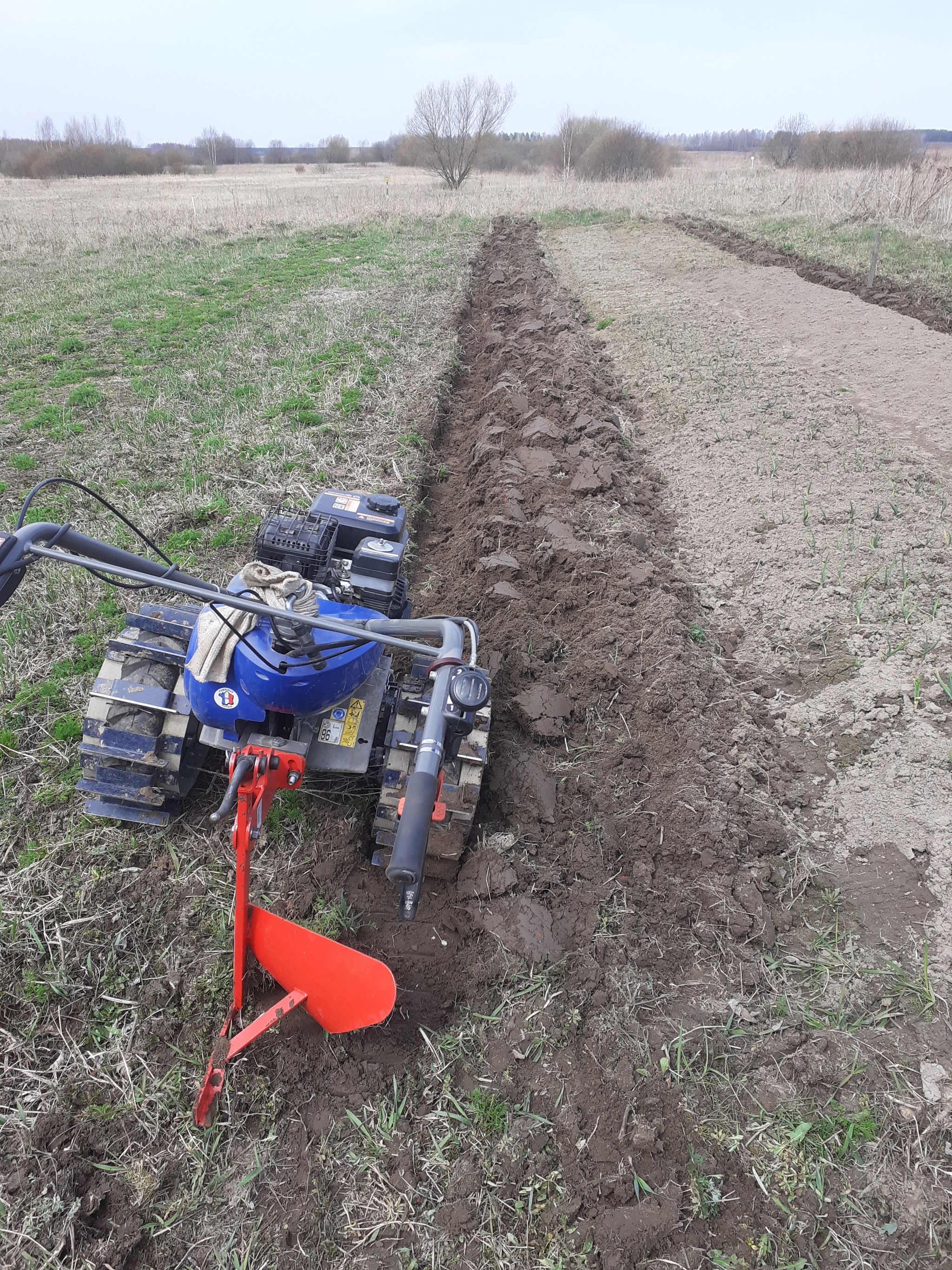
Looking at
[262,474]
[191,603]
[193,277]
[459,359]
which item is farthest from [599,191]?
[191,603]

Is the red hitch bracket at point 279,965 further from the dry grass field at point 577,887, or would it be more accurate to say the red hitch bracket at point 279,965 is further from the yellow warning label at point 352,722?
the yellow warning label at point 352,722

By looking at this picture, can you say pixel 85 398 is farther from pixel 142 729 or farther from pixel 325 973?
pixel 325 973

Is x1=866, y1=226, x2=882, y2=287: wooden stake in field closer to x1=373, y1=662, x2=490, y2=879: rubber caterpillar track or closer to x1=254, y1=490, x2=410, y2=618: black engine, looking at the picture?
x1=254, y1=490, x2=410, y2=618: black engine

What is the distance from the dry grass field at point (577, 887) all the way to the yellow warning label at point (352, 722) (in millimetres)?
580

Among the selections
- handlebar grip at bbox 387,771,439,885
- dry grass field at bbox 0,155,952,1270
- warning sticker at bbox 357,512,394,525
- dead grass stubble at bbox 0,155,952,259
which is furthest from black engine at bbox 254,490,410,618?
dead grass stubble at bbox 0,155,952,259

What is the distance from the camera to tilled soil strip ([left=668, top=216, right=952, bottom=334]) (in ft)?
39.0

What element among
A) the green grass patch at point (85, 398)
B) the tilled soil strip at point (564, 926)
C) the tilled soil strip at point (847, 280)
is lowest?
the tilled soil strip at point (564, 926)

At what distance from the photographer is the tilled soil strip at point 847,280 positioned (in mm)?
11898

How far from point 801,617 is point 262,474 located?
4.80 metres

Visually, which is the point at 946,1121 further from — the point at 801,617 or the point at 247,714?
the point at 801,617

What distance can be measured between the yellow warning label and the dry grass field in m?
0.58

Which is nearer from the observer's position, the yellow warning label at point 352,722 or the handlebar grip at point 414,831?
the handlebar grip at point 414,831

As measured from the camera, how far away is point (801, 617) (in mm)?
5328

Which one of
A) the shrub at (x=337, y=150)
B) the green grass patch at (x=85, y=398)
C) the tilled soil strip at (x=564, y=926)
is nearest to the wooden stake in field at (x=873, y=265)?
the tilled soil strip at (x=564, y=926)
